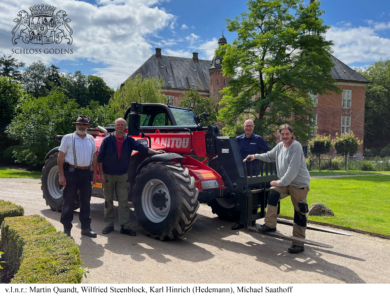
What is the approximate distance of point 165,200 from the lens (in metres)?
5.79

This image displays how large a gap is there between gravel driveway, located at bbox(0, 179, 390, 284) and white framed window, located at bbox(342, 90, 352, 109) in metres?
48.0

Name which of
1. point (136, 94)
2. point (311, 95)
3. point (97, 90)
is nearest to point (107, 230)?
point (136, 94)

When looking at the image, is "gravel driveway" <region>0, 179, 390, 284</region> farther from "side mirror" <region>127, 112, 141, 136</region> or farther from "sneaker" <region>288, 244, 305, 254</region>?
"side mirror" <region>127, 112, 141, 136</region>

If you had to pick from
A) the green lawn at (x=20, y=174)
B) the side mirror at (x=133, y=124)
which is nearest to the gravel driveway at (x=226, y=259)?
the side mirror at (x=133, y=124)

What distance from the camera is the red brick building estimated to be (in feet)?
160

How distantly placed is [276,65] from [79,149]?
20.5 meters

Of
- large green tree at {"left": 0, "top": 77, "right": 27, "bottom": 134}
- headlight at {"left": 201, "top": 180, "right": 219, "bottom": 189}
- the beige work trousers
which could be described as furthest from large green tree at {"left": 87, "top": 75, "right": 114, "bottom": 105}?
the beige work trousers

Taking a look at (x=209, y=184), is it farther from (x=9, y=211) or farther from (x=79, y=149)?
(x=9, y=211)

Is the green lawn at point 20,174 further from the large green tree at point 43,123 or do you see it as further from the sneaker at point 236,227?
the sneaker at point 236,227

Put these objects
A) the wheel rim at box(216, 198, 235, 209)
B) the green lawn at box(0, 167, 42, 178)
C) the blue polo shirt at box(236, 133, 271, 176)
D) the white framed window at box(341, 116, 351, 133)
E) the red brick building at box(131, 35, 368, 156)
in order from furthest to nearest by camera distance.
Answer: the white framed window at box(341, 116, 351, 133), the red brick building at box(131, 35, 368, 156), the green lawn at box(0, 167, 42, 178), the wheel rim at box(216, 198, 235, 209), the blue polo shirt at box(236, 133, 271, 176)

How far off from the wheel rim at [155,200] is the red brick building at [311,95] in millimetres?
30908

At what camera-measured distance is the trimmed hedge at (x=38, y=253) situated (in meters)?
3.30

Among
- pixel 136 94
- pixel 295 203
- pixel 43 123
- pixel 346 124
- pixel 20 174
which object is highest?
pixel 136 94
